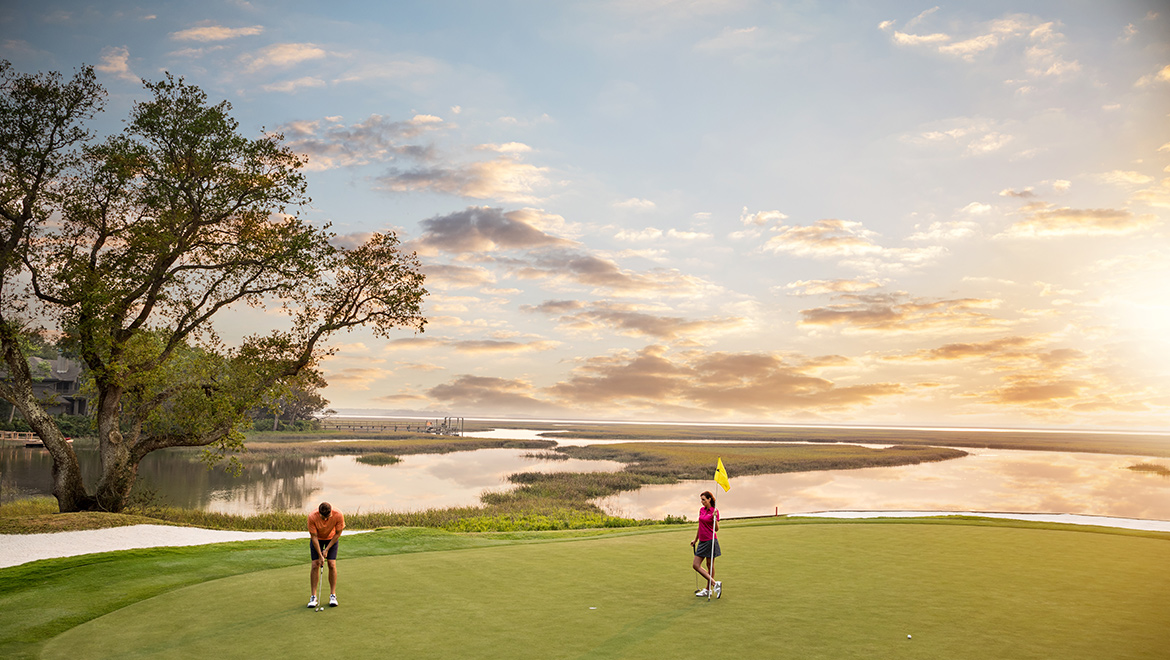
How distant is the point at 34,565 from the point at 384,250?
17.7m

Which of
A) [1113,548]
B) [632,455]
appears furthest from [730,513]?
[632,455]

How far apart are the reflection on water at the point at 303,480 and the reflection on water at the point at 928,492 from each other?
12.9 metres

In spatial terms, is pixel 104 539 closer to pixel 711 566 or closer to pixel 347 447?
pixel 711 566

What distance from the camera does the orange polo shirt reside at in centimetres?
1127

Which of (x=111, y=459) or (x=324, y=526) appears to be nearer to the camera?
(x=324, y=526)

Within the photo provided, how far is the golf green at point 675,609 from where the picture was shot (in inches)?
348

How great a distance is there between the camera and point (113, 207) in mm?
27016

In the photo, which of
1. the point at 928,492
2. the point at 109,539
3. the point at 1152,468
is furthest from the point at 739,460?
the point at 109,539

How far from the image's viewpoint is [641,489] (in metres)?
46.8

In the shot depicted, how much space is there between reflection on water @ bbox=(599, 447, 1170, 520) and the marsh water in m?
0.10

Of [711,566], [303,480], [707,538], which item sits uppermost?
[707,538]

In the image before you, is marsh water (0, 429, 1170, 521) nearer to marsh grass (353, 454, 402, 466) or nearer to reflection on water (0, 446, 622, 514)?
reflection on water (0, 446, 622, 514)

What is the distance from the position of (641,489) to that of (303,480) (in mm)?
26467

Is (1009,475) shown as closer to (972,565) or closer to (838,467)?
(838,467)
